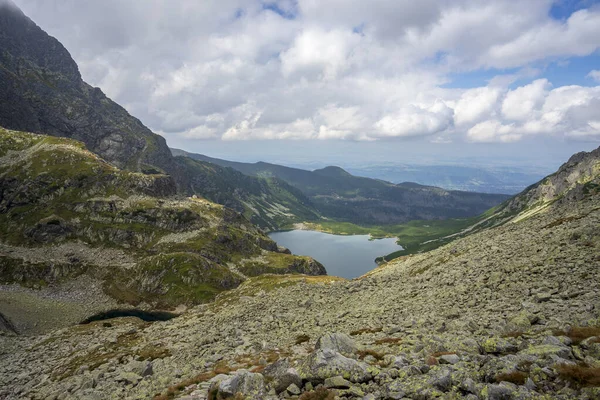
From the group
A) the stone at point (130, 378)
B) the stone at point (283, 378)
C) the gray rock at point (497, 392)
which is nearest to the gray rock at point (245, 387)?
the stone at point (283, 378)

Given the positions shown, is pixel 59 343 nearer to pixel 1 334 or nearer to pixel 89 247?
pixel 1 334

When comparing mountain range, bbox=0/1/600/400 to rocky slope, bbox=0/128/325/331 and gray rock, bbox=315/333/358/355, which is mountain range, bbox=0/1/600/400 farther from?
rocky slope, bbox=0/128/325/331

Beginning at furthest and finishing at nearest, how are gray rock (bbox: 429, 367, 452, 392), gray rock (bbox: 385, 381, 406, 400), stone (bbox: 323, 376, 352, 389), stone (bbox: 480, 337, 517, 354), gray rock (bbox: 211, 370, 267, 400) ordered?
1. gray rock (bbox: 211, 370, 267, 400)
2. stone (bbox: 480, 337, 517, 354)
3. stone (bbox: 323, 376, 352, 389)
4. gray rock (bbox: 385, 381, 406, 400)
5. gray rock (bbox: 429, 367, 452, 392)

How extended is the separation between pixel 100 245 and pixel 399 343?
546ft


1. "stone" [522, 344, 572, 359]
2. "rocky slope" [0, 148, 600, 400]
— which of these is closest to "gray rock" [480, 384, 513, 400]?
"rocky slope" [0, 148, 600, 400]

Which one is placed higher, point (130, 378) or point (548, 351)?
point (548, 351)

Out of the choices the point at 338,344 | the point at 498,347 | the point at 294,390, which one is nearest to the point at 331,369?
the point at 294,390

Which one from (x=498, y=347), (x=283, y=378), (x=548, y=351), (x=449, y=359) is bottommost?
(x=283, y=378)

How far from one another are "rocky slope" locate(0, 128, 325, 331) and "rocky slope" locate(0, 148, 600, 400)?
64.1 m

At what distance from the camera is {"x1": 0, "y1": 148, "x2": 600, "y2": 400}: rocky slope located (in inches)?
550

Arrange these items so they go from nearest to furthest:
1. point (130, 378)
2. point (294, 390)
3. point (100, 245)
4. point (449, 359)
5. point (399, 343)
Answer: point (449, 359) → point (294, 390) → point (399, 343) → point (130, 378) → point (100, 245)

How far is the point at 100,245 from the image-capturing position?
506 ft

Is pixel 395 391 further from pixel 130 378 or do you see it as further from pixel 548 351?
pixel 130 378

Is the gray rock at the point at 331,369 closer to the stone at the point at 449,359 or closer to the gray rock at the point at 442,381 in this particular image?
the gray rock at the point at 442,381
